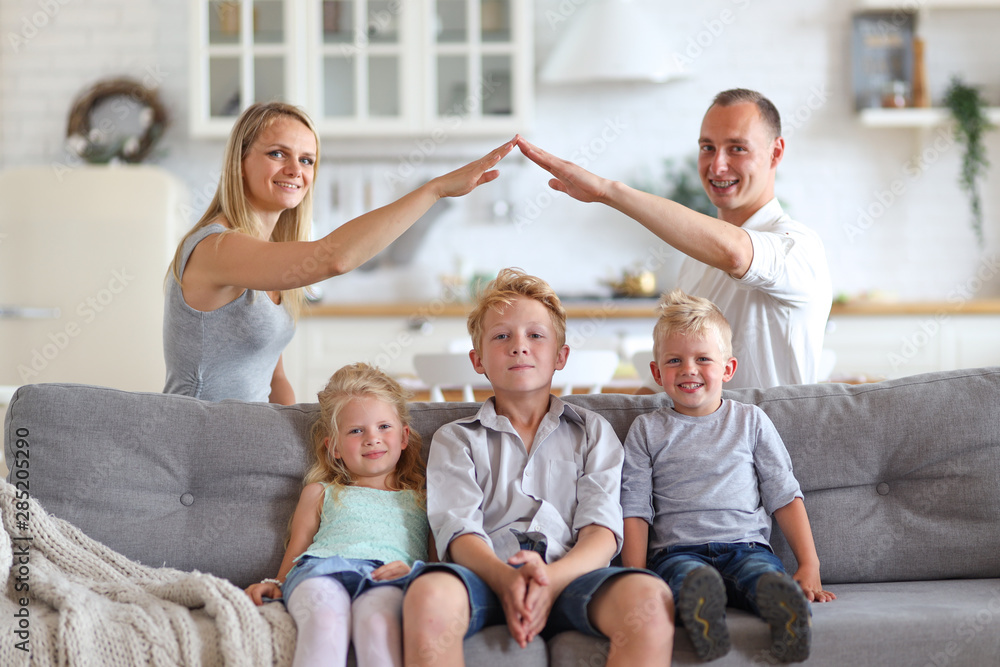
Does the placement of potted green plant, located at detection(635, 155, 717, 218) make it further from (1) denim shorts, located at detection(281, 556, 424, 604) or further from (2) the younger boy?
(1) denim shorts, located at detection(281, 556, 424, 604)

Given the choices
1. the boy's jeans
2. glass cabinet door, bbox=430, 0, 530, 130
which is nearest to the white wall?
glass cabinet door, bbox=430, 0, 530, 130

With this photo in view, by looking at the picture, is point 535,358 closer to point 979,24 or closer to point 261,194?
point 261,194

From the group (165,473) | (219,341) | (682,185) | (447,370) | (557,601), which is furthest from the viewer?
(682,185)

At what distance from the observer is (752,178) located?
195 centimetres

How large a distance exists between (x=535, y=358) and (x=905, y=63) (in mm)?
3473

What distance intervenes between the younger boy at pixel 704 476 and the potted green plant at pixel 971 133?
3.10 metres

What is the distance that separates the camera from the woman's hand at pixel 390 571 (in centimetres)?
144

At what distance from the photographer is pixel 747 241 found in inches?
65.6

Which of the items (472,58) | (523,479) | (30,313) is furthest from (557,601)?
(30,313)

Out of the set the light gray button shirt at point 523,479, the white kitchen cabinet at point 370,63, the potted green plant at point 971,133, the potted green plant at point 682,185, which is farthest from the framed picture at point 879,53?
the light gray button shirt at point 523,479

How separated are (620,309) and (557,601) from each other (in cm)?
253

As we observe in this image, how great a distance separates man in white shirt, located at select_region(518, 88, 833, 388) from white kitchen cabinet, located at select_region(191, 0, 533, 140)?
2.12 metres

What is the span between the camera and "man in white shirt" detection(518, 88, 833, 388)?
1634mm

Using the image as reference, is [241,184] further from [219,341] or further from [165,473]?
[165,473]
